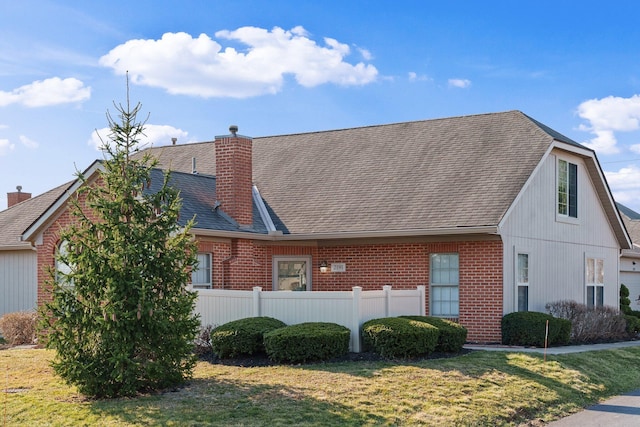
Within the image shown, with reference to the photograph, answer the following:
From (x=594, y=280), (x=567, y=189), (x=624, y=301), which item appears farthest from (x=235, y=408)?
(x=624, y=301)

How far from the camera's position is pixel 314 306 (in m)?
17.0

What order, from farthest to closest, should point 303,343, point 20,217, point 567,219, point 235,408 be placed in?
point 20,217 < point 567,219 < point 303,343 < point 235,408

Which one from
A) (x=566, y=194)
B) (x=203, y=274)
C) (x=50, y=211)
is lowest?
(x=203, y=274)

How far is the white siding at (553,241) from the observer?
20969 mm

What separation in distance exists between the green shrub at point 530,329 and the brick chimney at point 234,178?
7.37 meters

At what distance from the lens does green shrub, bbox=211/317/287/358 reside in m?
16.0

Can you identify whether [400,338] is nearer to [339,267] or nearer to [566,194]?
[339,267]

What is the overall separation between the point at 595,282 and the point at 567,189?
12.5 ft

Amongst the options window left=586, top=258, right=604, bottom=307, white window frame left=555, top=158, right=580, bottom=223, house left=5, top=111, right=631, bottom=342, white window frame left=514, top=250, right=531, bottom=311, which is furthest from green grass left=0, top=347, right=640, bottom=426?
window left=586, top=258, right=604, bottom=307

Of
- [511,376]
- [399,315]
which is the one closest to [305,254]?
[399,315]

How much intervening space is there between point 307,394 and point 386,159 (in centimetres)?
1340

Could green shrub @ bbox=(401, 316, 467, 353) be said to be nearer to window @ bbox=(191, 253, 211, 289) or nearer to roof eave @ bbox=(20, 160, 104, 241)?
window @ bbox=(191, 253, 211, 289)

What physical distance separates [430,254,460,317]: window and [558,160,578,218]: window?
15.2 feet

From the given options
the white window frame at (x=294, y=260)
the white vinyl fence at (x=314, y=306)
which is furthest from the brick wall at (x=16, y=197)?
the white vinyl fence at (x=314, y=306)
